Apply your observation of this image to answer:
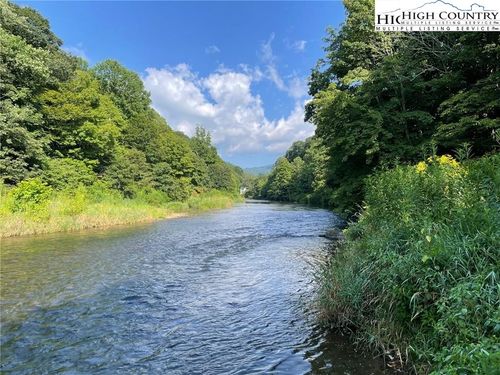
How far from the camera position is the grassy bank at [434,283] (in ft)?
11.8

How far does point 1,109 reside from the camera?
830 inches

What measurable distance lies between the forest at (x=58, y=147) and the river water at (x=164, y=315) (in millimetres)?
7237

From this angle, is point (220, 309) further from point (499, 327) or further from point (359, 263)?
point (499, 327)

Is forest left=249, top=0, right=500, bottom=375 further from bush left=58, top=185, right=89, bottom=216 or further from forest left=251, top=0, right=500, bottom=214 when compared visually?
bush left=58, top=185, right=89, bottom=216

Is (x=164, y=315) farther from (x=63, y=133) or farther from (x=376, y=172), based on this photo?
(x=63, y=133)

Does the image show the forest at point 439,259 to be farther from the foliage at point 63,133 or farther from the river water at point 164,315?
the foliage at point 63,133

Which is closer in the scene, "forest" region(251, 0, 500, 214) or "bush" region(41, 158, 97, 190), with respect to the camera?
"forest" region(251, 0, 500, 214)

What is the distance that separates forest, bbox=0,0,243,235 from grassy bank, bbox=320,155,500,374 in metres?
17.0

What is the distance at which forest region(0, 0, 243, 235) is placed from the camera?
20.5 m

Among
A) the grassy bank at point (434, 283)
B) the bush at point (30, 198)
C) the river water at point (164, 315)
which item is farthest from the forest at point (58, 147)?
the grassy bank at point (434, 283)

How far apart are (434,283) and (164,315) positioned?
527 cm

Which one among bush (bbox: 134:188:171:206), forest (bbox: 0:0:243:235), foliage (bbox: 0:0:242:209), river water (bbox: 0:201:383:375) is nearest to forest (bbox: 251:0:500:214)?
river water (bbox: 0:201:383:375)

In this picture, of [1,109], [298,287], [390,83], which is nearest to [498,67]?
[390,83]

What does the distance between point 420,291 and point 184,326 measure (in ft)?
14.1
